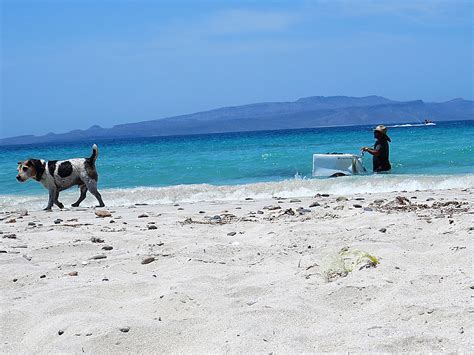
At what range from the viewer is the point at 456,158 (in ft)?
74.6

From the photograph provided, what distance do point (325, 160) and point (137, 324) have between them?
45.5 feet

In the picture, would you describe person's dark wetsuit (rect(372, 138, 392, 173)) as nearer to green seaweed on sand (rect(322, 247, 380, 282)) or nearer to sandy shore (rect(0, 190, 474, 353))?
sandy shore (rect(0, 190, 474, 353))

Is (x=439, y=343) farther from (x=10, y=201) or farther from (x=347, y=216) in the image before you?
(x=10, y=201)

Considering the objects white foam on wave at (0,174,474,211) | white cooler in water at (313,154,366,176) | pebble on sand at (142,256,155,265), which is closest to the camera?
pebble on sand at (142,256,155,265)

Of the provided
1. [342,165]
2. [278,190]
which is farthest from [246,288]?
[342,165]

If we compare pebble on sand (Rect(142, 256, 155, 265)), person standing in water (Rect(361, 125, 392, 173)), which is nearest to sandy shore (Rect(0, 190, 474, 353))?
pebble on sand (Rect(142, 256, 155, 265))

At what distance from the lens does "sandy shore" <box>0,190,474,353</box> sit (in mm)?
3604

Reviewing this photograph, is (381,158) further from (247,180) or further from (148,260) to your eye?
(148,260)

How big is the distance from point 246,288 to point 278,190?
9552 millimetres

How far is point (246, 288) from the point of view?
14.8ft

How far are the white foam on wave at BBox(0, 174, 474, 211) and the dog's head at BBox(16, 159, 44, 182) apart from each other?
76.8 inches

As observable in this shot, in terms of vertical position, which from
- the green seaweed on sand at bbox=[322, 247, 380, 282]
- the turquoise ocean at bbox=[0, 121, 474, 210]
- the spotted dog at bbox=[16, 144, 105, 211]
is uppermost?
the spotted dog at bbox=[16, 144, 105, 211]

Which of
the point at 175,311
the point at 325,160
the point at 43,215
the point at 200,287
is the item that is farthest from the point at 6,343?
the point at 325,160

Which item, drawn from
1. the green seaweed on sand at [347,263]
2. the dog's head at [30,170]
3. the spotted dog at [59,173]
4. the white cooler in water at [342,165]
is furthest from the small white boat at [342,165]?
the green seaweed on sand at [347,263]
